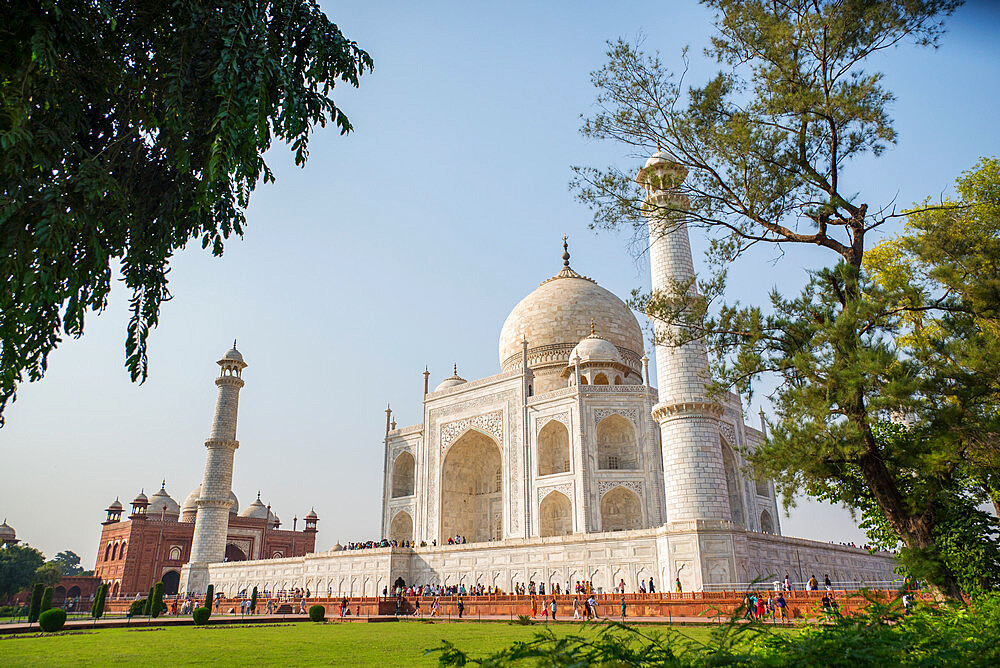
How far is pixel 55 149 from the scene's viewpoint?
482cm

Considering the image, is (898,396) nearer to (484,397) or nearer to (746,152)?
(746,152)

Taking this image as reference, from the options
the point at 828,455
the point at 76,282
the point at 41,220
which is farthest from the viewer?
the point at 828,455

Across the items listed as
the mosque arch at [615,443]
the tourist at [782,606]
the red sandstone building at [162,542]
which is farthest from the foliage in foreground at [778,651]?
the red sandstone building at [162,542]

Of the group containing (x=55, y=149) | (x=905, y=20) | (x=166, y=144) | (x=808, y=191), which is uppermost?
(x=905, y=20)

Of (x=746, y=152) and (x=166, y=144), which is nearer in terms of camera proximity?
(x=166, y=144)

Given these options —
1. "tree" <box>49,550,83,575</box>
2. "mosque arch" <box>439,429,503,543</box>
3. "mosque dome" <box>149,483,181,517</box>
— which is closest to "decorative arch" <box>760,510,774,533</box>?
"mosque arch" <box>439,429,503,543</box>

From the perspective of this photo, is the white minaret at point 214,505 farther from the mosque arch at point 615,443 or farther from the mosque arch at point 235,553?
the mosque arch at point 615,443

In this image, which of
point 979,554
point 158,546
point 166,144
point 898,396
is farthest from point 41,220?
point 158,546

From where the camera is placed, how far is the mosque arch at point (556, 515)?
875 inches

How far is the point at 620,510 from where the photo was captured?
869 inches

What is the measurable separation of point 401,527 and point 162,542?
1392cm

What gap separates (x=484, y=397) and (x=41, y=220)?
2123 centimetres

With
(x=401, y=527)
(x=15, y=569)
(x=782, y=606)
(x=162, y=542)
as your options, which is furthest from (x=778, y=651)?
(x=15, y=569)

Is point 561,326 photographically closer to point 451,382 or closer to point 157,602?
point 451,382
